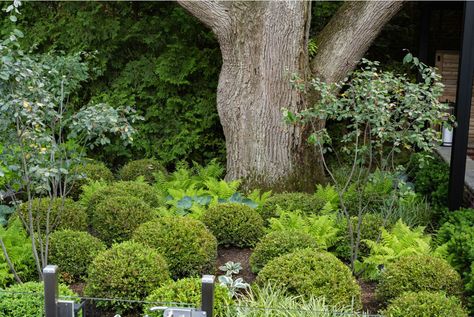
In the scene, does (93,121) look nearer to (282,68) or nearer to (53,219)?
(53,219)

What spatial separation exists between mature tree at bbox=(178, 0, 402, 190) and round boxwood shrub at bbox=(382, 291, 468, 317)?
12.3ft

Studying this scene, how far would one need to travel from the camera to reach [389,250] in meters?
5.15

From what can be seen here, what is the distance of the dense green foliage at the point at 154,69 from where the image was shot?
9.80 m

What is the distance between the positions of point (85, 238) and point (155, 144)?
476 cm

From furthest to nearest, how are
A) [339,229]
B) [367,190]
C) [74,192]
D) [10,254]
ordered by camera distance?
[74,192] < [367,190] < [339,229] < [10,254]

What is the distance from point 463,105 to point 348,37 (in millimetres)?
2243

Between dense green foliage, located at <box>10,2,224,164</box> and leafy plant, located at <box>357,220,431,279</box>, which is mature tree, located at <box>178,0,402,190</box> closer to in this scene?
dense green foliage, located at <box>10,2,224,164</box>

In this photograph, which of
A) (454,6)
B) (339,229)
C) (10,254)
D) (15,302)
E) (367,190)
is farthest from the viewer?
(454,6)

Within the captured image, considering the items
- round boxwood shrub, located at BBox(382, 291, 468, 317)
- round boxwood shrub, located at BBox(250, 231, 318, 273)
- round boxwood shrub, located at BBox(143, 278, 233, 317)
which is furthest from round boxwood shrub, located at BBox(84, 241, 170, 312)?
round boxwood shrub, located at BBox(382, 291, 468, 317)

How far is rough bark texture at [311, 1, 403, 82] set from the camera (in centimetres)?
782

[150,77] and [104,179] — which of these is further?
[150,77]

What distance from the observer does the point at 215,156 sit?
1000cm

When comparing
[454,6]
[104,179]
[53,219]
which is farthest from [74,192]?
[454,6]

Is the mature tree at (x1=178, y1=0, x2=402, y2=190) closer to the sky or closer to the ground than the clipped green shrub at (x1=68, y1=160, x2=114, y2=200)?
closer to the sky
